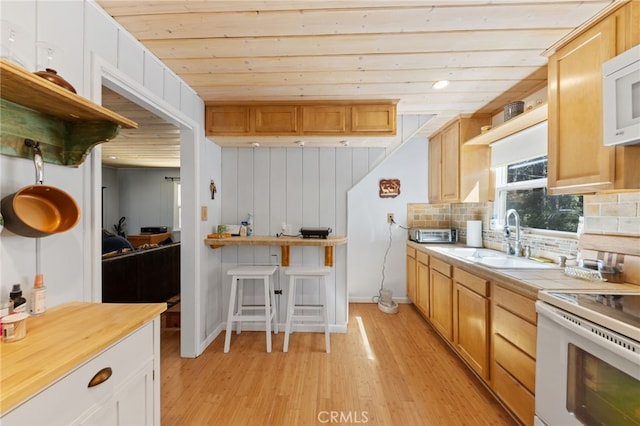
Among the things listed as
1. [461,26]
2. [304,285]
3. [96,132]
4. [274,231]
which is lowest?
[304,285]

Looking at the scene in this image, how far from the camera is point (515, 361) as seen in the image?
1.62m

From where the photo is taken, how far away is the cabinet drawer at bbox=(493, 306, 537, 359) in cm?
149

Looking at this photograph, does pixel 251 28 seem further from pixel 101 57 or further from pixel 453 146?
pixel 453 146

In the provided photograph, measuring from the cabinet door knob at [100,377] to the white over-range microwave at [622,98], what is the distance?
217 cm

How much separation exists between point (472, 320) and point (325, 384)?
3.94 ft

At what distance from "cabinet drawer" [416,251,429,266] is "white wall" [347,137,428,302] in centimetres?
55

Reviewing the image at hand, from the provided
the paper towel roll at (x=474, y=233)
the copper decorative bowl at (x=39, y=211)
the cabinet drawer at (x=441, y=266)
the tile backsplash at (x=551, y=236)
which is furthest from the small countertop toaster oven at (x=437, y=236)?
the copper decorative bowl at (x=39, y=211)

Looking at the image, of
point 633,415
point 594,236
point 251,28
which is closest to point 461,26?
point 251,28

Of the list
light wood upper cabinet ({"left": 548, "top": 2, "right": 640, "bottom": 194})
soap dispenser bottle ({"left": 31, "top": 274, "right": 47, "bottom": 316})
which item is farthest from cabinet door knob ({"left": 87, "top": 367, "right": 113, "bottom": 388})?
light wood upper cabinet ({"left": 548, "top": 2, "right": 640, "bottom": 194})

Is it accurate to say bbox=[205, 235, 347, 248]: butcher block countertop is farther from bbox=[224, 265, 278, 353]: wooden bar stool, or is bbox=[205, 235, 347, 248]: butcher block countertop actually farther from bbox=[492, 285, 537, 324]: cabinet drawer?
bbox=[492, 285, 537, 324]: cabinet drawer

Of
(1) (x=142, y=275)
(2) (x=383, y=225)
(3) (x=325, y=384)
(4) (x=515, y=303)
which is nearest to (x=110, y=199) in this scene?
(1) (x=142, y=275)

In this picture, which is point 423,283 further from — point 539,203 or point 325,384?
point 325,384

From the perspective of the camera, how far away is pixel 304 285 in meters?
2.92

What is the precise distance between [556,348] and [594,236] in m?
0.89
